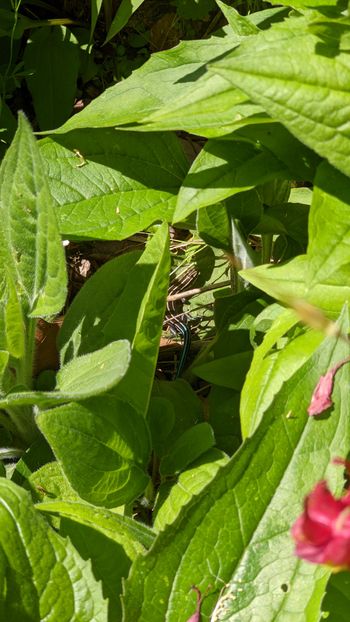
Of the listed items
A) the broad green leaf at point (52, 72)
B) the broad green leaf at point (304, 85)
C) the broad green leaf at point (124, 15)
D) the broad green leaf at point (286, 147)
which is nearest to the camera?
the broad green leaf at point (304, 85)

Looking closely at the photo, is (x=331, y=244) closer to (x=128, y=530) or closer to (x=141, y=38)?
(x=128, y=530)

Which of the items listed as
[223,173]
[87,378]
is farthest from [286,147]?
[87,378]

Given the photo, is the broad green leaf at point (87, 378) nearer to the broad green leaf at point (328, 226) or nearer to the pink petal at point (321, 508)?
the broad green leaf at point (328, 226)

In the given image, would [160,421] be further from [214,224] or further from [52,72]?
[52,72]

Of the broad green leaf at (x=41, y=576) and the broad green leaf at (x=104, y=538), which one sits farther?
the broad green leaf at (x=104, y=538)

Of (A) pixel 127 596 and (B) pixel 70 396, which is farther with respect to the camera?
(B) pixel 70 396

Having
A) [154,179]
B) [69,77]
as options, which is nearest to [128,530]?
[154,179]

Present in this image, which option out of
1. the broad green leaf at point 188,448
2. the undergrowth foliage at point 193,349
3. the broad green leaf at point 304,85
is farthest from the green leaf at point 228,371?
the broad green leaf at point 304,85
